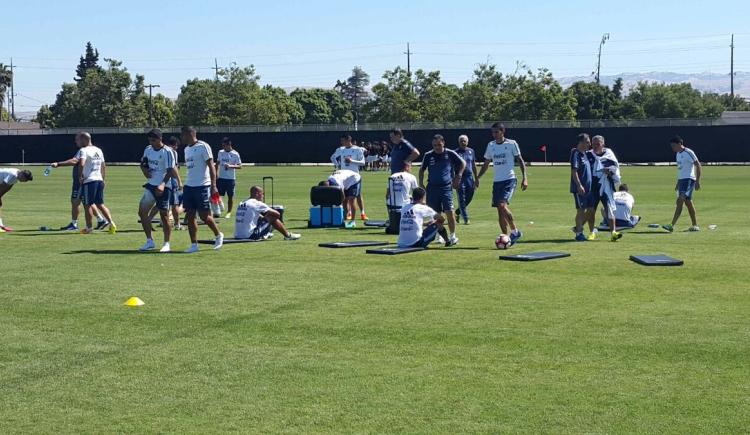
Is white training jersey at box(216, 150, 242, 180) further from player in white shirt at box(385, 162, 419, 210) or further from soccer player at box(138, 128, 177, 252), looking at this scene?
soccer player at box(138, 128, 177, 252)

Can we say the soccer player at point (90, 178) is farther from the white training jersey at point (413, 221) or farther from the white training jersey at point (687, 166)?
the white training jersey at point (687, 166)

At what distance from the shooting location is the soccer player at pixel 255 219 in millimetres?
18578

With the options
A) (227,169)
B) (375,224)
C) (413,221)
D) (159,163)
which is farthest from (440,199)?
(227,169)

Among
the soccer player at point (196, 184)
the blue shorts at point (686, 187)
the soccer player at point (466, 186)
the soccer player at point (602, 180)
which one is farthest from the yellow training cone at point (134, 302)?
the blue shorts at point (686, 187)

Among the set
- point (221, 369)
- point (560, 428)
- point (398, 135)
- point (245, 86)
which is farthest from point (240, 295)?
point (245, 86)

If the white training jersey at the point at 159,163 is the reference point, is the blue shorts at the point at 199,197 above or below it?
below

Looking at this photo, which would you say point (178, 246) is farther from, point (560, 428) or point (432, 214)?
point (560, 428)

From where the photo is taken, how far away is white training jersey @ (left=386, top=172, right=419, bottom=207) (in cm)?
1962

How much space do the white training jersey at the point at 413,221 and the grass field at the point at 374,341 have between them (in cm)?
48

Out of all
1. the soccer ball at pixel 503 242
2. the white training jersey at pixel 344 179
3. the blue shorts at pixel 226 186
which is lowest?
the soccer ball at pixel 503 242

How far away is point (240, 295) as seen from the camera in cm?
1229

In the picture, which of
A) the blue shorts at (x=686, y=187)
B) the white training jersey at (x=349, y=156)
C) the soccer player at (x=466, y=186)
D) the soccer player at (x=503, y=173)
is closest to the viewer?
the soccer player at (x=503, y=173)

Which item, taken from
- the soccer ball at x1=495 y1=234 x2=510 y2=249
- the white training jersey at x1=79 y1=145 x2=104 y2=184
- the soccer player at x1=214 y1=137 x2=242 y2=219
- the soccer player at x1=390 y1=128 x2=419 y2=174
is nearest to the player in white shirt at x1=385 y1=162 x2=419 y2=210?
the soccer player at x1=390 y1=128 x2=419 y2=174

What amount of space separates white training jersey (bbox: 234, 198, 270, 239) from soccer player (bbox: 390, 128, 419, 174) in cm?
335
